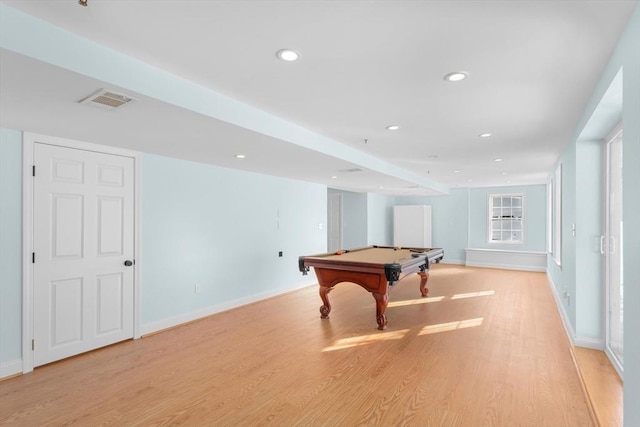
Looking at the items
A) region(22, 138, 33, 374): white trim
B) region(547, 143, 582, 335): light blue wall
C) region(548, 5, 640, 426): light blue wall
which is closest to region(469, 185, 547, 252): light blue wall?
region(547, 143, 582, 335): light blue wall

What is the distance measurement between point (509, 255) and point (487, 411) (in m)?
7.37

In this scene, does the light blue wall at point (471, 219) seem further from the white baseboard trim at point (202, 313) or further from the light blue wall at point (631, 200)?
the light blue wall at point (631, 200)

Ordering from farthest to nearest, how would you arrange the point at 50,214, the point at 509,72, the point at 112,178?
the point at 112,178 < the point at 50,214 < the point at 509,72

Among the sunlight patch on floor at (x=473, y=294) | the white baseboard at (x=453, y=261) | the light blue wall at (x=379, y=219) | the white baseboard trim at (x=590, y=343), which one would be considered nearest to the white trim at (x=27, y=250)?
the white baseboard trim at (x=590, y=343)

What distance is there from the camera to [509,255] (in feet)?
28.2

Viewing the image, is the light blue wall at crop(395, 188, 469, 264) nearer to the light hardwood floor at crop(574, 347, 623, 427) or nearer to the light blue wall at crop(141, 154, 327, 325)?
the light blue wall at crop(141, 154, 327, 325)

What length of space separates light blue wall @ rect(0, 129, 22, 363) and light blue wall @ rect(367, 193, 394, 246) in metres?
7.44

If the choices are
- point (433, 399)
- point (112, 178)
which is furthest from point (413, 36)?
point (112, 178)

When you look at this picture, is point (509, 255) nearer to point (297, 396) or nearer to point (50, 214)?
point (297, 396)

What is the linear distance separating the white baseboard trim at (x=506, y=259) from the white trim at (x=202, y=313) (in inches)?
228

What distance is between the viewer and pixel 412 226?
990 cm

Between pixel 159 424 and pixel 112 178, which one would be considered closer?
pixel 159 424

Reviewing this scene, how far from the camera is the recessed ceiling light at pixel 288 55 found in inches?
76.0

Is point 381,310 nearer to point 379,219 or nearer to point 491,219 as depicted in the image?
point 379,219
